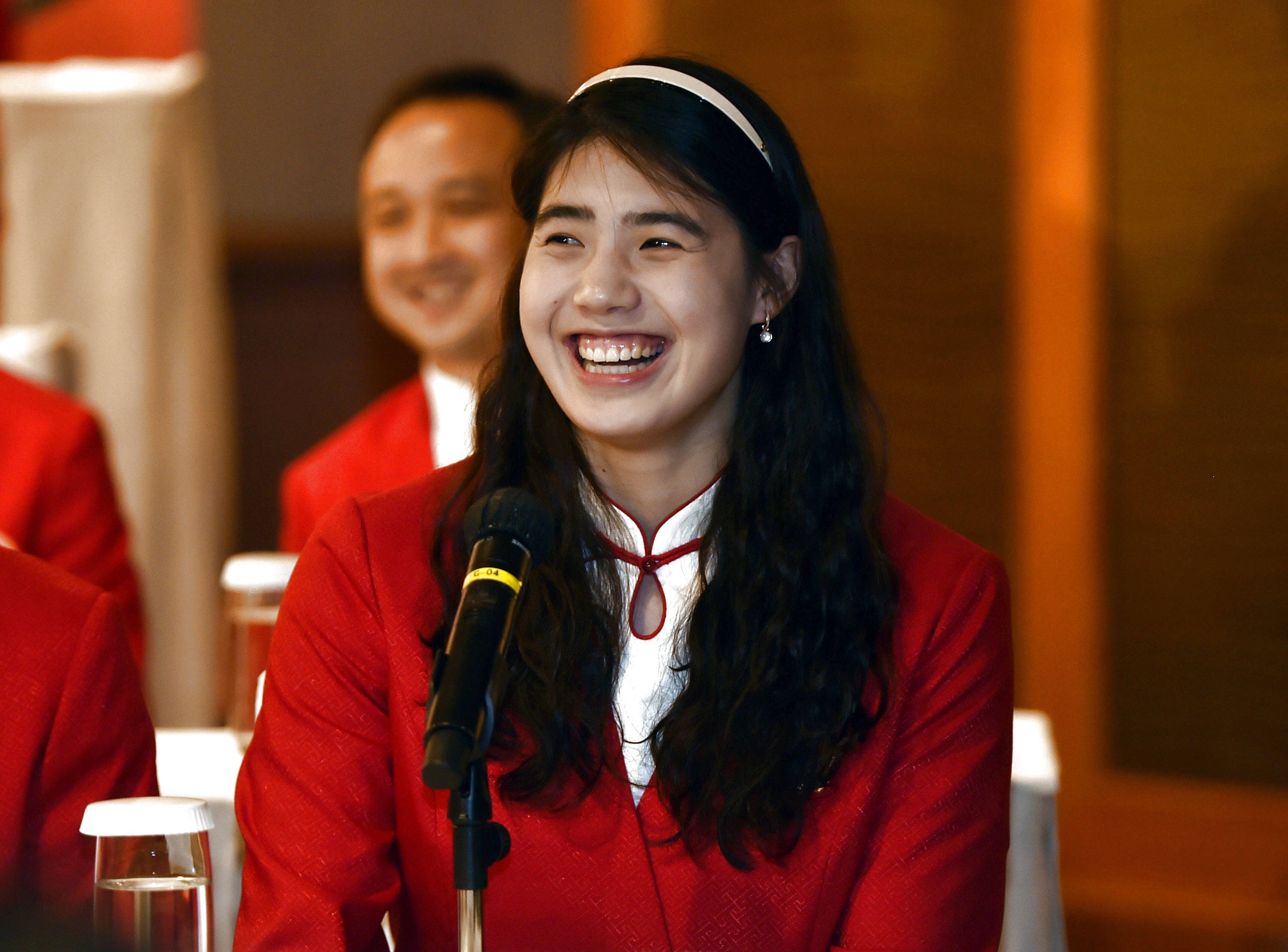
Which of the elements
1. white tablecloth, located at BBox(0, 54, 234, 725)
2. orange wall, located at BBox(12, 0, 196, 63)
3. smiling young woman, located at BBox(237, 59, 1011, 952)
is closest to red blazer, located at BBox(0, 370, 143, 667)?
white tablecloth, located at BBox(0, 54, 234, 725)

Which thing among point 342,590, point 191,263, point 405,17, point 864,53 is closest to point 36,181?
point 191,263

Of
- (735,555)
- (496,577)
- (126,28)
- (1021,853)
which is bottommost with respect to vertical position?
(1021,853)

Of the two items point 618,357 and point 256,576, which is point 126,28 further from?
point 618,357

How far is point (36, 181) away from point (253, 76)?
32.4 inches

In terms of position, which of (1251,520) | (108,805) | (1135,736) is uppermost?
(108,805)

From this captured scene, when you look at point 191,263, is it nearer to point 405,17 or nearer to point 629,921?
point 405,17

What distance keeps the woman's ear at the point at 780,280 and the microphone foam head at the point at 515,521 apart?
603 mm

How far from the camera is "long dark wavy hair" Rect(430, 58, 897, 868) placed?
143cm

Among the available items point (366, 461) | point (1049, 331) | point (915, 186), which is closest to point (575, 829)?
point (366, 461)

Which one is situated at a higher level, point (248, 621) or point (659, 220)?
point (659, 220)

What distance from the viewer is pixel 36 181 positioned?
3.67 m

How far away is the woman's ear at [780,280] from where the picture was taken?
62.1 inches

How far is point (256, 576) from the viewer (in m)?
1.98

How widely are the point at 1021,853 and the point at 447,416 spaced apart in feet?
4.73
